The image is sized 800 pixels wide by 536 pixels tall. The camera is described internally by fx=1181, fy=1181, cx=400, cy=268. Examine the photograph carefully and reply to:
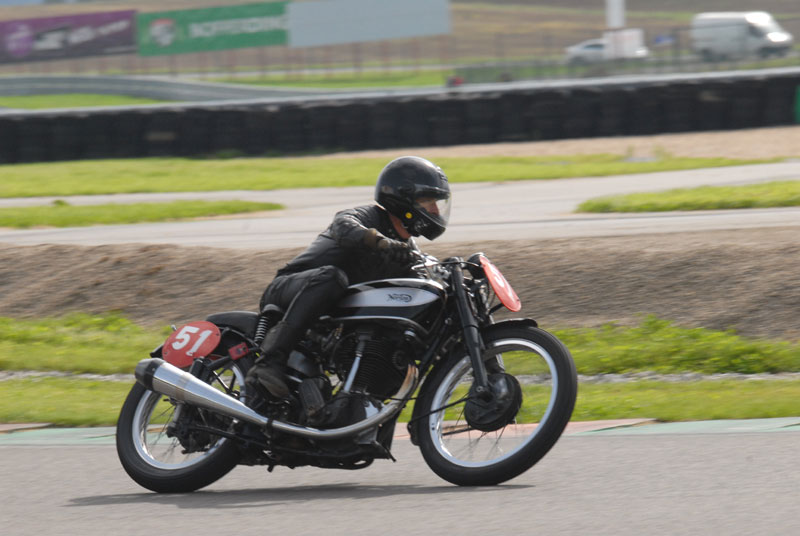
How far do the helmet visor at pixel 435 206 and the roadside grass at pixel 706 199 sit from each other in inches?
391

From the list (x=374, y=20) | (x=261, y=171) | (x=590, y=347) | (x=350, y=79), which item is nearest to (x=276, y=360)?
(x=590, y=347)

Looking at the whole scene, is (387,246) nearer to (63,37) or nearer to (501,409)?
(501,409)

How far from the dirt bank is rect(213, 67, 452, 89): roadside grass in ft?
118

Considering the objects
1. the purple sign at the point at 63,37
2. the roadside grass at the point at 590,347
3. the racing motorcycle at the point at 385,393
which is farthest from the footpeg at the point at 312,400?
the purple sign at the point at 63,37

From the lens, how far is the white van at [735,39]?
3878cm

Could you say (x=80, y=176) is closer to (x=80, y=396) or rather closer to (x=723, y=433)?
(x=80, y=396)

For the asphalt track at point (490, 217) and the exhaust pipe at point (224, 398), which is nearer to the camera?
the exhaust pipe at point (224, 398)

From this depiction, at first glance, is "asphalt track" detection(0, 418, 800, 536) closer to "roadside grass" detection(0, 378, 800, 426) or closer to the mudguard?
the mudguard

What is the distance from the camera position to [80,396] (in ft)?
26.8

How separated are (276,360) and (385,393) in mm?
516

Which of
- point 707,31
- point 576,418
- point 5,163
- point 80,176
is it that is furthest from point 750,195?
point 707,31

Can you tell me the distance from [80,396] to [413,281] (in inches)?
151

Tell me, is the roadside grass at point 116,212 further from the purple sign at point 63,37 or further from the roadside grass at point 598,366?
the purple sign at point 63,37

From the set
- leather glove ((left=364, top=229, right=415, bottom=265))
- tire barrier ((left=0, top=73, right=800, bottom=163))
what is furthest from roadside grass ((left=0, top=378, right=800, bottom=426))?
tire barrier ((left=0, top=73, right=800, bottom=163))
